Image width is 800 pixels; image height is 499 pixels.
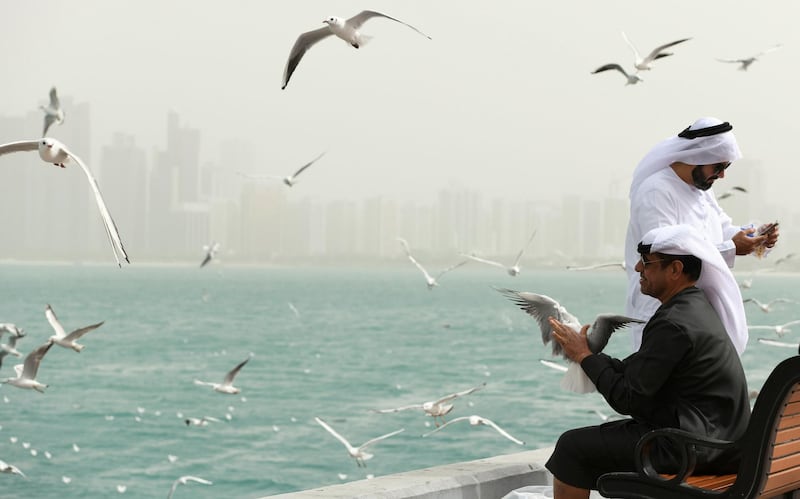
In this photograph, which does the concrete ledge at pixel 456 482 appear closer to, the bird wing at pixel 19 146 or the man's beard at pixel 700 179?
the man's beard at pixel 700 179

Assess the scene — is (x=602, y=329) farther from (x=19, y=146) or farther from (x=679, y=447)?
(x=19, y=146)

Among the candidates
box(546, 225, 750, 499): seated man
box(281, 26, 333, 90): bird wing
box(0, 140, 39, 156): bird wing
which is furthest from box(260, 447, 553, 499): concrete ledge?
box(281, 26, 333, 90): bird wing

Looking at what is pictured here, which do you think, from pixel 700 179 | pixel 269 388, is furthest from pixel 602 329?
pixel 269 388

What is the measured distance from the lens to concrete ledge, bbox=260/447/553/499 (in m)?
3.65

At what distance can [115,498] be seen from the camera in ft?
99.1

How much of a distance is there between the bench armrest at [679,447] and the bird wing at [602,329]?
288mm

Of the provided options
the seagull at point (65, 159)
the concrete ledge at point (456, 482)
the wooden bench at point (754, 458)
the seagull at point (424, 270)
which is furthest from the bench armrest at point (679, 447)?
the seagull at point (424, 270)

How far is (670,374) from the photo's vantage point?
292cm

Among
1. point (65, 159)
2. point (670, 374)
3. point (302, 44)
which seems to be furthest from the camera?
point (302, 44)

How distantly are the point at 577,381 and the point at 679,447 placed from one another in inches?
12.2

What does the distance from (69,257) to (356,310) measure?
91.3ft

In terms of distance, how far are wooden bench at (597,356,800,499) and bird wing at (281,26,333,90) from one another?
4432 mm

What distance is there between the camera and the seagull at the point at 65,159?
348 cm

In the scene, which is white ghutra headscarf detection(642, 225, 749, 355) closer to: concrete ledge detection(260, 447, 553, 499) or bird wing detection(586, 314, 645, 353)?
bird wing detection(586, 314, 645, 353)
